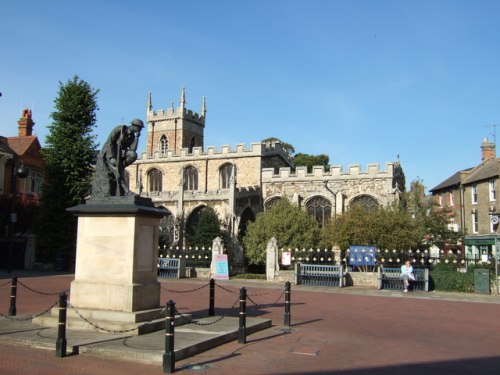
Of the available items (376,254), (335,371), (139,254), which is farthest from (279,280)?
(335,371)

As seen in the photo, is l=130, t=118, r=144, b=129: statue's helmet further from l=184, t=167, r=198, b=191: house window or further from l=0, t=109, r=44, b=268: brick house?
l=184, t=167, r=198, b=191: house window

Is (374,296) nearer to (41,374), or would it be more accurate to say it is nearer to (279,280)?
(279,280)

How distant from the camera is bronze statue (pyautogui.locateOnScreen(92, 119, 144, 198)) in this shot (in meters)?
10.7

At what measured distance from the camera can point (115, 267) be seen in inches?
395

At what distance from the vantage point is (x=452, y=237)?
112 feet

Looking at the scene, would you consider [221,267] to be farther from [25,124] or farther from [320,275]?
[25,124]

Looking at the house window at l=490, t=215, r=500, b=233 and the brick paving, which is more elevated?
the house window at l=490, t=215, r=500, b=233

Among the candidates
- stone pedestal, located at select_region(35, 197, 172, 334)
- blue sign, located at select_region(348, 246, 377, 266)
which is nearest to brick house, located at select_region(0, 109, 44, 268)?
blue sign, located at select_region(348, 246, 377, 266)

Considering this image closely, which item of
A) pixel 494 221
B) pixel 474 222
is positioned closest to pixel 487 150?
pixel 474 222

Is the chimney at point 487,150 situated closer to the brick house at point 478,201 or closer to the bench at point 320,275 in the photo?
the brick house at point 478,201

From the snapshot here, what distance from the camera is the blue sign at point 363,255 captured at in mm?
25844

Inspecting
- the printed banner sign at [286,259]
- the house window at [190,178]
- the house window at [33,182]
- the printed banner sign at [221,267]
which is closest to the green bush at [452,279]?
the printed banner sign at [286,259]

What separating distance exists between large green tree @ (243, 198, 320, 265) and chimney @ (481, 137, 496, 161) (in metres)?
22.3

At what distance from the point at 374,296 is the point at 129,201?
45.7 feet
